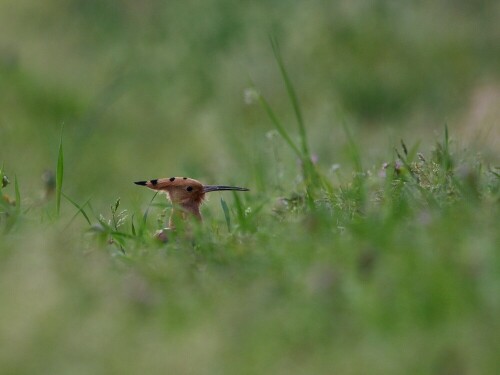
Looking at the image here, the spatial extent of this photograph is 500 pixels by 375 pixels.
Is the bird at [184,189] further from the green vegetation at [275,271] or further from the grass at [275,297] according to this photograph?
the grass at [275,297]

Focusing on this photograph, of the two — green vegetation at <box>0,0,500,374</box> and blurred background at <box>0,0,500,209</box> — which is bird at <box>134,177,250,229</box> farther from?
blurred background at <box>0,0,500,209</box>

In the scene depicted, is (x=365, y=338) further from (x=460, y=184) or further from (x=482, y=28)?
(x=482, y=28)

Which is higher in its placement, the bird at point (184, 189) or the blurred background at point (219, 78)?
the blurred background at point (219, 78)

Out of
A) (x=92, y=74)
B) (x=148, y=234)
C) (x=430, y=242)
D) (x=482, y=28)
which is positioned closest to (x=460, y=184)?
(x=430, y=242)

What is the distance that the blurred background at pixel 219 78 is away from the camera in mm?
9375

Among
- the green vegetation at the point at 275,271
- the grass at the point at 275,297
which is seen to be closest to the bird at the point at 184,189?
the green vegetation at the point at 275,271

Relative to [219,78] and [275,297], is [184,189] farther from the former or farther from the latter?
[219,78]

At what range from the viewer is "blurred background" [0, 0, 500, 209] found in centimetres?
→ 938

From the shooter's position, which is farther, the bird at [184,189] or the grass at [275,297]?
the bird at [184,189]

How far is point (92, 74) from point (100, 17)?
1104mm

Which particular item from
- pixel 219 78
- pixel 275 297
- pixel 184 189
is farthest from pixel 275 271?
pixel 219 78

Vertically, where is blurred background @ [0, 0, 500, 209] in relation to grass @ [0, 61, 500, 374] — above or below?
above

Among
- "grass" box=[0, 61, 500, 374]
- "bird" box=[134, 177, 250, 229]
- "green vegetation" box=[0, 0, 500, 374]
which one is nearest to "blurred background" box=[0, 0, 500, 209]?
"green vegetation" box=[0, 0, 500, 374]

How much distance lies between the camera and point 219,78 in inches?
418
